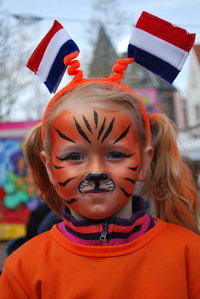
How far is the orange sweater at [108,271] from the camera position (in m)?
1.42

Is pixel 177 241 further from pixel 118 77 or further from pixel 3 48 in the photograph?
pixel 3 48

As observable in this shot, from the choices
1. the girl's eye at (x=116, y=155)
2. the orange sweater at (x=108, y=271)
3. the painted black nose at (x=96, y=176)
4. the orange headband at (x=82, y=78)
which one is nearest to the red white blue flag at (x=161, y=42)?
the orange headband at (x=82, y=78)

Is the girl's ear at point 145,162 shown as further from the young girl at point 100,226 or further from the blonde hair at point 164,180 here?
the blonde hair at point 164,180

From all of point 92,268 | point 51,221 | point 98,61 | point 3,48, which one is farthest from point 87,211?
point 98,61

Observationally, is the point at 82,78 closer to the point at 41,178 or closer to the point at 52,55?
the point at 52,55

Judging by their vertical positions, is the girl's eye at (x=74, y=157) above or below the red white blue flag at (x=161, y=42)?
below

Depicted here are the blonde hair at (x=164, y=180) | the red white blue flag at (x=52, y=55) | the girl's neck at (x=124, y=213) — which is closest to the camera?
the girl's neck at (x=124, y=213)

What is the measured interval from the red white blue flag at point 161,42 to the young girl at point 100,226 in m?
0.08

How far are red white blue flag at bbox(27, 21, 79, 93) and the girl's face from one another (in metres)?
0.26

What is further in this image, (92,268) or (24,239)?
(24,239)

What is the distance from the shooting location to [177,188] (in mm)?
1883

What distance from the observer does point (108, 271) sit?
1.43 m

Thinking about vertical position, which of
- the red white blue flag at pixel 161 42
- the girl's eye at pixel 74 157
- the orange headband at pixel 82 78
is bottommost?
the girl's eye at pixel 74 157

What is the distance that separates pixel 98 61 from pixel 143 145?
13.2m
